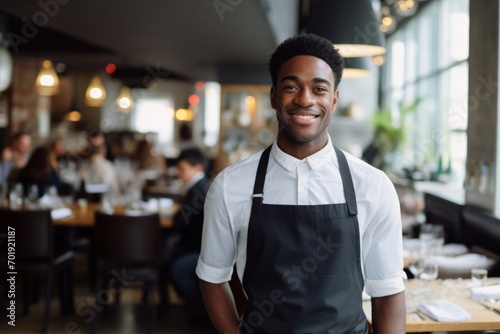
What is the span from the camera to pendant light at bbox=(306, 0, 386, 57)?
11.3ft

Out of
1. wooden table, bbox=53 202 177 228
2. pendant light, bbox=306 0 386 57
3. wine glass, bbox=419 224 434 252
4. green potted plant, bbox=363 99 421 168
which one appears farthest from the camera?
green potted plant, bbox=363 99 421 168

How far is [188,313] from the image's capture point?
198 inches

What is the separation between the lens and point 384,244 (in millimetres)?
1875

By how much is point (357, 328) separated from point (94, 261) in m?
4.60

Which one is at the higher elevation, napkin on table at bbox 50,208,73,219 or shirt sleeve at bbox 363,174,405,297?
shirt sleeve at bbox 363,174,405,297

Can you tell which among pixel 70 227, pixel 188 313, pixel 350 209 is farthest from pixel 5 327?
pixel 350 209

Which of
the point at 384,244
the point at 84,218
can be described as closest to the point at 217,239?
the point at 384,244

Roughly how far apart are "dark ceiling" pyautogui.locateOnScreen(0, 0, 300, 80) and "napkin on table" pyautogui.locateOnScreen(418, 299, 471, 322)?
335cm

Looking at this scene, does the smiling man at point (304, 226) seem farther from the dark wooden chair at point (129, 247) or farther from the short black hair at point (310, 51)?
the dark wooden chair at point (129, 247)

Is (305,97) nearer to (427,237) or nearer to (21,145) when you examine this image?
(427,237)

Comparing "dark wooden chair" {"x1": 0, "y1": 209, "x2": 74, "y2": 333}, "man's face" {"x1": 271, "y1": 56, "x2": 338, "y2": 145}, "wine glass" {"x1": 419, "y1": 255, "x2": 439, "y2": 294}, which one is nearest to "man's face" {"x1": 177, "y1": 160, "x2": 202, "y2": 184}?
"dark wooden chair" {"x1": 0, "y1": 209, "x2": 74, "y2": 333}

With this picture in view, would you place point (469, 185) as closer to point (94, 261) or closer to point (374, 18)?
point (374, 18)

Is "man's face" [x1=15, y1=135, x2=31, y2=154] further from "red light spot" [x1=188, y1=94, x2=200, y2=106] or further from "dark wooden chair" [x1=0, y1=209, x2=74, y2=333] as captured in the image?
"red light spot" [x1=188, y1=94, x2=200, y2=106]

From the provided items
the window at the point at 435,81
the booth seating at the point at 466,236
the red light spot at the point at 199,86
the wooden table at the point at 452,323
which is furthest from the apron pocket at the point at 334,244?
the red light spot at the point at 199,86
